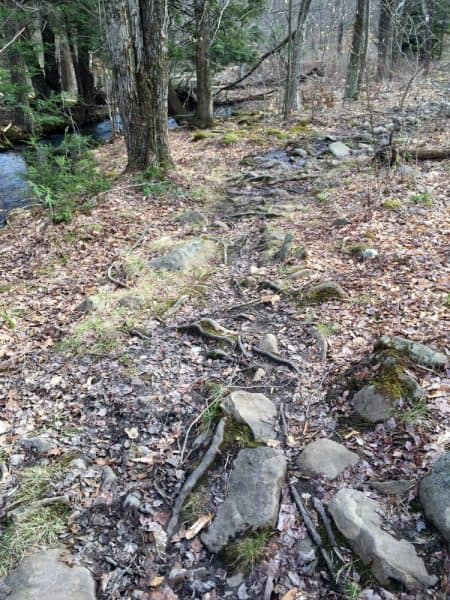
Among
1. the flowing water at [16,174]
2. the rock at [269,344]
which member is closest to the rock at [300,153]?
the flowing water at [16,174]

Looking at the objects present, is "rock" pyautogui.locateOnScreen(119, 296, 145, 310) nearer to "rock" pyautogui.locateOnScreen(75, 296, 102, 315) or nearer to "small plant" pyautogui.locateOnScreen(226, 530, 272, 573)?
"rock" pyautogui.locateOnScreen(75, 296, 102, 315)

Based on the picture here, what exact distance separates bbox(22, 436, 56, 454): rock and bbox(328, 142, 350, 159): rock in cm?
934

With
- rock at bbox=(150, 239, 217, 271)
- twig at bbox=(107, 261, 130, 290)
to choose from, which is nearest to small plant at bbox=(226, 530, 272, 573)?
twig at bbox=(107, 261, 130, 290)

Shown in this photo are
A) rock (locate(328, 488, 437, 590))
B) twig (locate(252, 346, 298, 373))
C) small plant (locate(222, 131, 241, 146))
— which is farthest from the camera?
small plant (locate(222, 131, 241, 146))

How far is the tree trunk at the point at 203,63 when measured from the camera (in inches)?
529

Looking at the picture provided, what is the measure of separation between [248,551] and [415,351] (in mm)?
2195

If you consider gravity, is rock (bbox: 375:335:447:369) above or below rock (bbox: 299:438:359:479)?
above

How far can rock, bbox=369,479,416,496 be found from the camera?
2.93 m

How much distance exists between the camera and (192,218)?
26.3 feet

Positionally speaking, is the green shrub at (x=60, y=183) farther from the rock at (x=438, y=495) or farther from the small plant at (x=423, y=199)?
the rock at (x=438, y=495)

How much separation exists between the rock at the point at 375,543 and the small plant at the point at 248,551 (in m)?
0.48

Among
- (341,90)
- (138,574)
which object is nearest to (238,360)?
(138,574)

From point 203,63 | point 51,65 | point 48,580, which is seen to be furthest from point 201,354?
point 51,65

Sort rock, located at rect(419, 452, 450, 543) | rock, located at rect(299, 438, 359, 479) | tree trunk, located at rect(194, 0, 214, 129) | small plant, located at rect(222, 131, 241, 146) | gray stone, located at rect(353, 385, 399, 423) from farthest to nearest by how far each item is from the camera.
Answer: tree trunk, located at rect(194, 0, 214, 129)
small plant, located at rect(222, 131, 241, 146)
gray stone, located at rect(353, 385, 399, 423)
rock, located at rect(299, 438, 359, 479)
rock, located at rect(419, 452, 450, 543)
